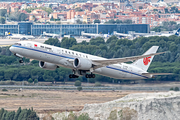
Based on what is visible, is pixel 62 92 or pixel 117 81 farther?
pixel 117 81

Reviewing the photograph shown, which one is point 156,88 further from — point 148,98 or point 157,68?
point 148,98

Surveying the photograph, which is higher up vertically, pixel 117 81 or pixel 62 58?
pixel 62 58

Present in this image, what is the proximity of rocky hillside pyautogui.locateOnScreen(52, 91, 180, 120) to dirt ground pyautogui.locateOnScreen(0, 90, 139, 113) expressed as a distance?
646 inches

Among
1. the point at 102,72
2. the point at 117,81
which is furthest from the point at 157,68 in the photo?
the point at 102,72

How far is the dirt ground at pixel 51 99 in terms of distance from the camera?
356 ft

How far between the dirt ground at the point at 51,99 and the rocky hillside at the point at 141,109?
Result: 16.4 m

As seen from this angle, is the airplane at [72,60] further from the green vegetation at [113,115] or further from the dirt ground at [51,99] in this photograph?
the dirt ground at [51,99]

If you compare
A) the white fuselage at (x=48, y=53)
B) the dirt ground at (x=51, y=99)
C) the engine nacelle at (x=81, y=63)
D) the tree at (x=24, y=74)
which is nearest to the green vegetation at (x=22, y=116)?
the dirt ground at (x=51, y=99)

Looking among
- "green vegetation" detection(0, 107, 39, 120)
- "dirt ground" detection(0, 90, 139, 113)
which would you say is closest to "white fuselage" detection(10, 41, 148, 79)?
"green vegetation" detection(0, 107, 39, 120)

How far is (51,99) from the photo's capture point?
118m

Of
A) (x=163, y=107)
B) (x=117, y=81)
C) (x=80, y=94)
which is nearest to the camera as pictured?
(x=163, y=107)

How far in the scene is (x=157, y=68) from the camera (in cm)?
15525

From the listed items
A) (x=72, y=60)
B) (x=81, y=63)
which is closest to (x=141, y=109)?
(x=81, y=63)

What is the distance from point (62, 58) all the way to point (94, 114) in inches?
688
